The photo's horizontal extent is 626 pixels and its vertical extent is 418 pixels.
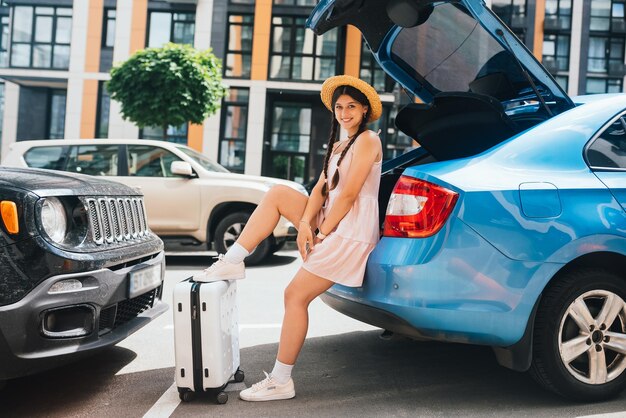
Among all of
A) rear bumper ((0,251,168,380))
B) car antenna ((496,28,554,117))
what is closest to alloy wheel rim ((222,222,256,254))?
rear bumper ((0,251,168,380))

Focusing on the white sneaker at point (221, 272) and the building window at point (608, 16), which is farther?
the building window at point (608, 16)

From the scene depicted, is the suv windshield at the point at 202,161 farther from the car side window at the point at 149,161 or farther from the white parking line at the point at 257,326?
the white parking line at the point at 257,326

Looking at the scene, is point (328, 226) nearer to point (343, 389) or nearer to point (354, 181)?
point (354, 181)

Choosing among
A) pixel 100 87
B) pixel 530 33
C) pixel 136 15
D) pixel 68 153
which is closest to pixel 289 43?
pixel 136 15

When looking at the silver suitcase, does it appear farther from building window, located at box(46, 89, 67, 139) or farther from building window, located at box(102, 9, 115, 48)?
building window, located at box(46, 89, 67, 139)

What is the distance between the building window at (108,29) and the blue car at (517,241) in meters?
24.7

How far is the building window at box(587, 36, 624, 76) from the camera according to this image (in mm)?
34781

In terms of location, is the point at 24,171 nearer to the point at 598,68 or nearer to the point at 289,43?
the point at 289,43

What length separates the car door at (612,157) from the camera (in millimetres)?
3045

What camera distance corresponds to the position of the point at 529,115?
3.46m

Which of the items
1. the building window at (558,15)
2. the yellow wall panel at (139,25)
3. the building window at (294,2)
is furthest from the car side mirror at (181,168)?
the building window at (558,15)

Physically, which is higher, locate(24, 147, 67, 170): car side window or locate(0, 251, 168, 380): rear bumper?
locate(24, 147, 67, 170): car side window

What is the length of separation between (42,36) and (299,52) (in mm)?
11044

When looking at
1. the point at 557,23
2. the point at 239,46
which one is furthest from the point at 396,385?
the point at 557,23
